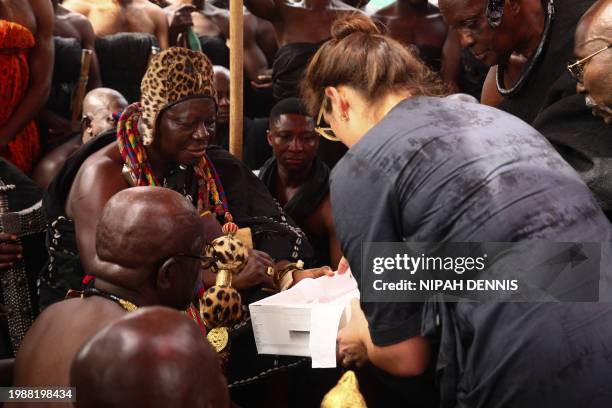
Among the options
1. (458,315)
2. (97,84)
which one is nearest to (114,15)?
(97,84)

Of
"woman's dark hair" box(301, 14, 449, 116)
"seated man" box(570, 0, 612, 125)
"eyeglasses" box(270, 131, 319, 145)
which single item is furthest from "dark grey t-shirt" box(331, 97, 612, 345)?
"eyeglasses" box(270, 131, 319, 145)

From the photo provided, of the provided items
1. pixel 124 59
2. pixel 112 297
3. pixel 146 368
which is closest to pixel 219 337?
pixel 112 297

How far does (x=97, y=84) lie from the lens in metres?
5.23

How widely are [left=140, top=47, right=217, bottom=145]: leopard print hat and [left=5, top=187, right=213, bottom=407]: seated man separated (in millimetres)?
1169

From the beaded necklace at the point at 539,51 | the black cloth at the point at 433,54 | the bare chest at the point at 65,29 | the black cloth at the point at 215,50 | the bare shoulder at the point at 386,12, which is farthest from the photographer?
the black cloth at the point at 215,50

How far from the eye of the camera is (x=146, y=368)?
123cm

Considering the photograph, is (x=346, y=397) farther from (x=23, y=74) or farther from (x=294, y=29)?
(x=294, y=29)

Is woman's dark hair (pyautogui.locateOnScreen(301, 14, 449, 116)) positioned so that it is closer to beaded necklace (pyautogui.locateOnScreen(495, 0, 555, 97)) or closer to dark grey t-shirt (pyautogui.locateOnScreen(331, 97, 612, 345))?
dark grey t-shirt (pyautogui.locateOnScreen(331, 97, 612, 345))

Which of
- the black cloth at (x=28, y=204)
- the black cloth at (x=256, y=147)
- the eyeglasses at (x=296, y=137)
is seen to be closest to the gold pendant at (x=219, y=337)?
the black cloth at (x=28, y=204)

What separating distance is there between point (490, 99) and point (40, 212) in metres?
2.00

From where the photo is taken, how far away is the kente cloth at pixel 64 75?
15.9ft

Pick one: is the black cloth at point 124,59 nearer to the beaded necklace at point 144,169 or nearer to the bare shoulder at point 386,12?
the bare shoulder at point 386,12

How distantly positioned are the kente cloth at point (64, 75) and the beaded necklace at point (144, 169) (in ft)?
5.24

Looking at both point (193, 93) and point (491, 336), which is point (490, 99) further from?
point (491, 336)
